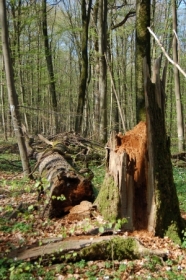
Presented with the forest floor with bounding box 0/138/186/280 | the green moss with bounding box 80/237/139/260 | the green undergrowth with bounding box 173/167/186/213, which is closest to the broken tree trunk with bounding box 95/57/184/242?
the forest floor with bounding box 0/138/186/280

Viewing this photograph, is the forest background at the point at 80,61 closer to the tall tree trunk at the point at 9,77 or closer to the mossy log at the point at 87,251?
the tall tree trunk at the point at 9,77

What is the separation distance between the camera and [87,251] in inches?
179

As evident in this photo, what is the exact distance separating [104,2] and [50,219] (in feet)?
37.8

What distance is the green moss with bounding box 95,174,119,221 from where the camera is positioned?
17.1 ft

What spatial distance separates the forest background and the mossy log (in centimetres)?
292

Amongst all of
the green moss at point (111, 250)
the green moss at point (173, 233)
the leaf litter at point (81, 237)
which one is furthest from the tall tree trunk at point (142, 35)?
the green moss at point (111, 250)

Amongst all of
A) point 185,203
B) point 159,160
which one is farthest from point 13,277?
point 185,203

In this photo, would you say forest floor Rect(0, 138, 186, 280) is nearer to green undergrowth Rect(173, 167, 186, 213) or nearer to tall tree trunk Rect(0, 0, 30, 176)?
green undergrowth Rect(173, 167, 186, 213)

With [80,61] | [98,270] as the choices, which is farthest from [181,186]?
[80,61]

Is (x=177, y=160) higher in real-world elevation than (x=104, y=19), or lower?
lower

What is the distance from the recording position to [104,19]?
1402 cm

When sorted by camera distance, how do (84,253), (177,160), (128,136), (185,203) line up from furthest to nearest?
(177,160), (185,203), (128,136), (84,253)

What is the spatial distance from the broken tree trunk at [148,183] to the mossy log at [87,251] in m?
0.56

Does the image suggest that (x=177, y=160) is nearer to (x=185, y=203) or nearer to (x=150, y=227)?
(x=185, y=203)
